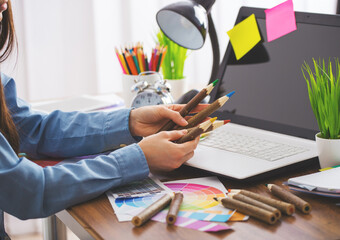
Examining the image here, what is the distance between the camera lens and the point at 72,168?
2.52ft

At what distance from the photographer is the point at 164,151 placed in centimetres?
81

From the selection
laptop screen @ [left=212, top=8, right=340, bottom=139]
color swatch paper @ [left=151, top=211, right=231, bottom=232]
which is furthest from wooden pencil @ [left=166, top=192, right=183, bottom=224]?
laptop screen @ [left=212, top=8, right=340, bottom=139]

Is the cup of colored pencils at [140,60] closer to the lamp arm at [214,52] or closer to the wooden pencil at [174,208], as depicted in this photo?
the lamp arm at [214,52]

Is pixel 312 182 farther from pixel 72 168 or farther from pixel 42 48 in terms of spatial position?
pixel 42 48

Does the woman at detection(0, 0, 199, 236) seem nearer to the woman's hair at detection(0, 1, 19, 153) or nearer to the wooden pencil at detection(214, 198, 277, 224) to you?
the woman's hair at detection(0, 1, 19, 153)

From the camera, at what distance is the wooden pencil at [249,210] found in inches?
25.3

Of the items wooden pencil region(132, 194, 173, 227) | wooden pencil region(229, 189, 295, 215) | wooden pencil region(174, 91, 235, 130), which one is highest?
wooden pencil region(174, 91, 235, 130)

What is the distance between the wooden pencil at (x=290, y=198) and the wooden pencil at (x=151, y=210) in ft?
0.53

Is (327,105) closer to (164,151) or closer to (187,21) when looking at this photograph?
(164,151)

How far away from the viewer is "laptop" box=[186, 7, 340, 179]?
884mm

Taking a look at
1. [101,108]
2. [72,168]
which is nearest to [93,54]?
[101,108]

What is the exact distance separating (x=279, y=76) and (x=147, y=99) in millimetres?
329

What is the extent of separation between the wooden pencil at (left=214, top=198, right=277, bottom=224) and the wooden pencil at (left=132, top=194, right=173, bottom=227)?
80mm

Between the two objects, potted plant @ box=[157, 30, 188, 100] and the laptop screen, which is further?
potted plant @ box=[157, 30, 188, 100]
